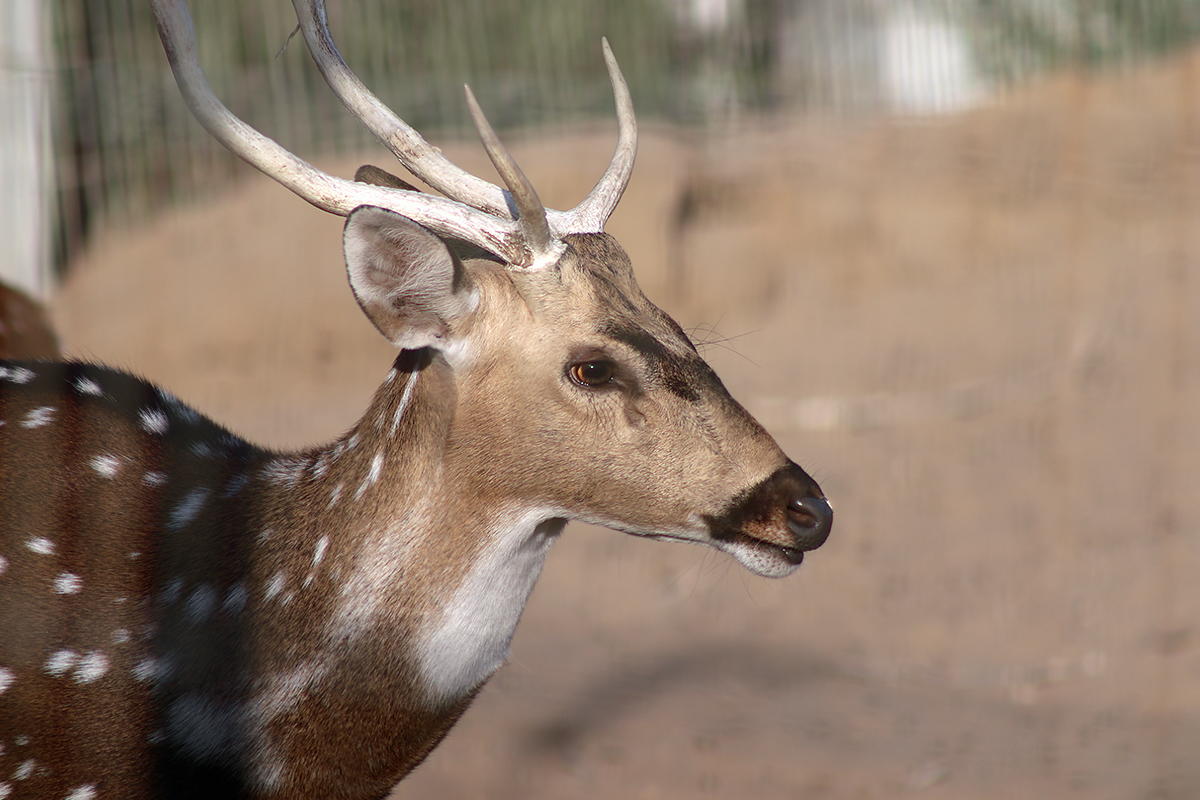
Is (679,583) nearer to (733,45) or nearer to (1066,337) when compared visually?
(1066,337)

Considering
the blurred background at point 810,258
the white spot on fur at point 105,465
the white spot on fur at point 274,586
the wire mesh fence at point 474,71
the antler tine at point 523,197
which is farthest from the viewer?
the wire mesh fence at point 474,71

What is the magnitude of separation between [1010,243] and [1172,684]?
4778 mm

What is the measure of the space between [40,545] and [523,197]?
116cm

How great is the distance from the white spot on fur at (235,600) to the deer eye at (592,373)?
0.77 m

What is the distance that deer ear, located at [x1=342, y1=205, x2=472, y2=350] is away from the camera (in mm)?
2002

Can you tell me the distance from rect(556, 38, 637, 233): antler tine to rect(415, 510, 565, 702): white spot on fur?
653 mm

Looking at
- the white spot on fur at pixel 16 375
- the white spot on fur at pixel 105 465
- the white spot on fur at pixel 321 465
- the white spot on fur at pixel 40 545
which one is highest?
the white spot on fur at pixel 16 375

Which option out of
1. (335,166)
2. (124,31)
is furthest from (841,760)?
(124,31)

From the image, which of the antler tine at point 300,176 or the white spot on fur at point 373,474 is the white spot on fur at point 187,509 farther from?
the antler tine at point 300,176

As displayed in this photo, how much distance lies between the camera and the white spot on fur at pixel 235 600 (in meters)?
2.16

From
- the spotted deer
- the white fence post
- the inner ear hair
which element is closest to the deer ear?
the spotted deer

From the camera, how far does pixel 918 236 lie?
8633 mm

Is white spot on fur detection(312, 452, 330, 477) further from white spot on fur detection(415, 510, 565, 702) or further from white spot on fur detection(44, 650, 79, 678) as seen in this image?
white spot on fur detection(44, 650, 79, 678)

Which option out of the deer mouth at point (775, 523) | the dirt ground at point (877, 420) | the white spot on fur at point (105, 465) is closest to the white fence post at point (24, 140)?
the dirt ground at point (877, 420)
